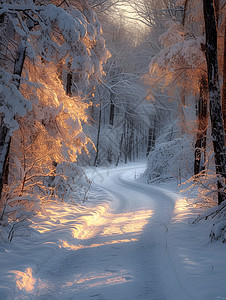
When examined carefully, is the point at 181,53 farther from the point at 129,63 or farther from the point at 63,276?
the point at 129,63

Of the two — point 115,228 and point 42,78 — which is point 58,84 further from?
point 115,228

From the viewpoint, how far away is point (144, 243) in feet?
19.4

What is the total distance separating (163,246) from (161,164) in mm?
14448

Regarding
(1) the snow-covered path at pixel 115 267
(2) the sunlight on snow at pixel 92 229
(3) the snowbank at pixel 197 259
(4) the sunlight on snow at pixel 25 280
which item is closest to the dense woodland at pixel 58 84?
(2) the sunlight on snow at pixel 92 229

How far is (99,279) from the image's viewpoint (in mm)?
3979

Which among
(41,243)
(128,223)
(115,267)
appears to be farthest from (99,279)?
(128,223)

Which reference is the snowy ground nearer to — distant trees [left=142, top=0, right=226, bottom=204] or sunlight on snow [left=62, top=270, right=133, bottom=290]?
sunlight on snow [left=62, top=270, right=133, bottom=290]

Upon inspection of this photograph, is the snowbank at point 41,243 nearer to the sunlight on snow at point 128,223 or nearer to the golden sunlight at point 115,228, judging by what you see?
the golden sunlight at point 115,228

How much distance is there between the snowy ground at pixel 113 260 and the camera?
3590 millimetres

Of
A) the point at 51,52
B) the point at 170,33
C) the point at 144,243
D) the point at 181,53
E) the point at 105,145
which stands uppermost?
the point at 170,33

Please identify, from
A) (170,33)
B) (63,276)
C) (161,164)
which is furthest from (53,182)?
(161,164)

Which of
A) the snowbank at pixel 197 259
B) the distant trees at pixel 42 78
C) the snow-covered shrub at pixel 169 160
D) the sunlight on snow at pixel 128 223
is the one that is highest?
the distant trees at pixel 42 78

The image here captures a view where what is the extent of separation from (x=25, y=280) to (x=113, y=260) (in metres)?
1.61

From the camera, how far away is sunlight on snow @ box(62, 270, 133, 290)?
3.80 m
